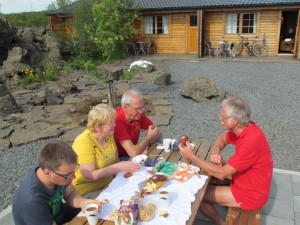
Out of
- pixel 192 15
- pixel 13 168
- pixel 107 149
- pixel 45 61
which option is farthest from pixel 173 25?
pixel 107 149

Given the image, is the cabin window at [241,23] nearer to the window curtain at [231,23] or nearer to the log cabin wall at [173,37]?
the window curtain at [231,23]

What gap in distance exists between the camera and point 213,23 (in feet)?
53.5

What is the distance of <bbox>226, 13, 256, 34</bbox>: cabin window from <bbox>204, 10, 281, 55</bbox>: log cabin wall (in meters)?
0.21

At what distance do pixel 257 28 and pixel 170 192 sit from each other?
1523 centimetres

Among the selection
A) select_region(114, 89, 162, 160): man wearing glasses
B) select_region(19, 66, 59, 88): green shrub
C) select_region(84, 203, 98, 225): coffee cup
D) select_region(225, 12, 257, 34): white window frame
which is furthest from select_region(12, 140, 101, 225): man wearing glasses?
select_region(225, 12, 257, 34): white window frame

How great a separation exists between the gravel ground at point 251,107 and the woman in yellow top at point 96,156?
1.68 m

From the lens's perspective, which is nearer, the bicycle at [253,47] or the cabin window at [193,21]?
the bicycle at [253,47]

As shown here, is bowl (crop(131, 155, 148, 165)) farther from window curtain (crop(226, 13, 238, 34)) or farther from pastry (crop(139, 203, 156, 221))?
window curtain (crop(226, 13, 238, 34))

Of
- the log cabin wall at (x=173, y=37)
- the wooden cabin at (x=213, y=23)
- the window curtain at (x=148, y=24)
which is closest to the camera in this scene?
the wooden cabin at (x=213, y=23)

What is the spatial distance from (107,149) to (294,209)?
7.00 ft

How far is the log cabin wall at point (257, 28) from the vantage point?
50.0ft

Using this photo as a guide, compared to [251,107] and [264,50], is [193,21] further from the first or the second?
[251,107]

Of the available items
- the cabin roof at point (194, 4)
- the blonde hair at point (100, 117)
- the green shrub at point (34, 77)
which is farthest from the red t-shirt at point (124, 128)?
the cabin roof at point (194, 4)

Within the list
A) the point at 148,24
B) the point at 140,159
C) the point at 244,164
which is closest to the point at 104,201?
the point at 140,159
